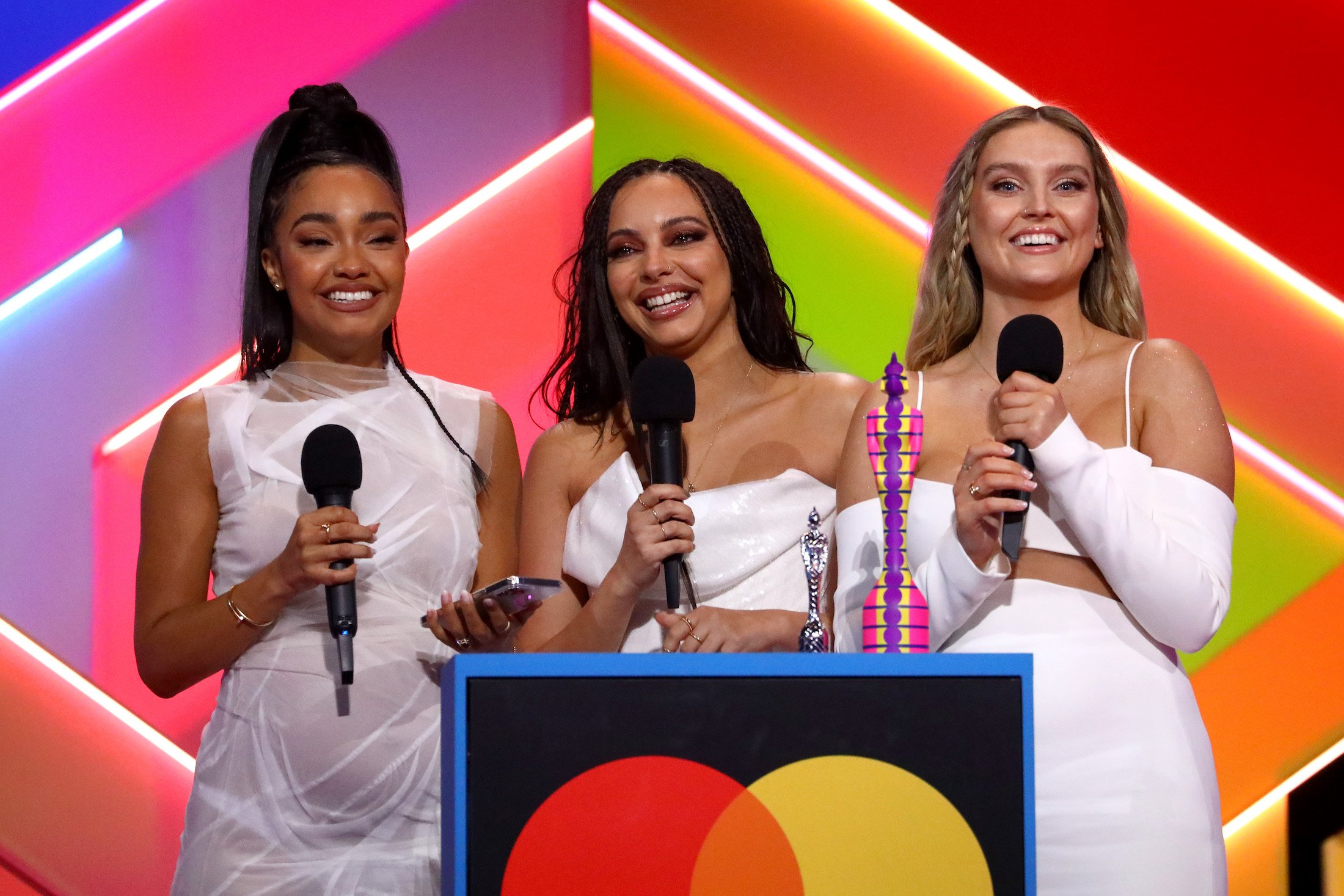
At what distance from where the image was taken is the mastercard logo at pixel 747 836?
1376 mm

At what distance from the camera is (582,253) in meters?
2.49

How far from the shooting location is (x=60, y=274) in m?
3.32

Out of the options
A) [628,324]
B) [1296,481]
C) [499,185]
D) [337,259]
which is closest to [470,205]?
[499,185]

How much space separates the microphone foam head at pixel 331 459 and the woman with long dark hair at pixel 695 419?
0.46m

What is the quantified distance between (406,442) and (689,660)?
1.01 metres

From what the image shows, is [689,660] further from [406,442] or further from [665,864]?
[406,442]

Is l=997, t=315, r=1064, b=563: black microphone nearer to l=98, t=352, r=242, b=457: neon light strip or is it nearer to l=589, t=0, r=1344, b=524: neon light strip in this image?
l=589, t=0, r=1344, b=524: neon light strip

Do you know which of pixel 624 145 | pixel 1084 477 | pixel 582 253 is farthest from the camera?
pixel 624 145

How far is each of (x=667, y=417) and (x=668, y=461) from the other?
2.2 inches

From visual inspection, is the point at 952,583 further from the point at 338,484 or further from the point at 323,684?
the point at 323,684

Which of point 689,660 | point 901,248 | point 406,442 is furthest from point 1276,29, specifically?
point 689,660

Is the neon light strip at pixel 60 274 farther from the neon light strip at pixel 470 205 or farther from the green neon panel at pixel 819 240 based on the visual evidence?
the green neon panel at pixel 819 240

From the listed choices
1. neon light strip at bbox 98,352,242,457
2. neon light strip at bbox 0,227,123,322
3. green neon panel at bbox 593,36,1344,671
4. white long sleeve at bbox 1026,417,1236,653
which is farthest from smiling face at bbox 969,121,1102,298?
neon light strip at bbox 0,227,123,322

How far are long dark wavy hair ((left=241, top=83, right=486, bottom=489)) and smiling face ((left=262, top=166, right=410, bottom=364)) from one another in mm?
21
